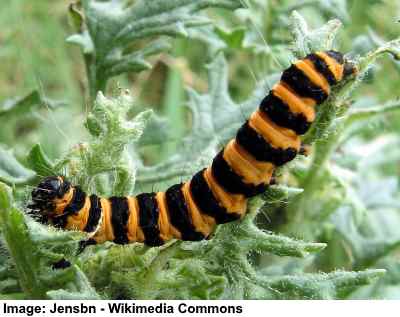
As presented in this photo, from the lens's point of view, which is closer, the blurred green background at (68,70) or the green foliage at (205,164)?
the green foliage at (205,164)

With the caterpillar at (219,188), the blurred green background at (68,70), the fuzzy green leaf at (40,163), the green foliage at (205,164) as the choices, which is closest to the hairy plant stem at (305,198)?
the green foliage at (205,164)

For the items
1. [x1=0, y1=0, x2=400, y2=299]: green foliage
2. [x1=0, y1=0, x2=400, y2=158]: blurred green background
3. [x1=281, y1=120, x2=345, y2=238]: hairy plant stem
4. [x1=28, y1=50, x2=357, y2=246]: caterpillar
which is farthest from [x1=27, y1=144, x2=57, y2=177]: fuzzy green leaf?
[x1=0, y1=0, x2=400, y2=158]: blurred green background

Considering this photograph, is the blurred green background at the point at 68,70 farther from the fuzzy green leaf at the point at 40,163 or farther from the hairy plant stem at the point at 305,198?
the fuzzy green leaf at the point at 40,163

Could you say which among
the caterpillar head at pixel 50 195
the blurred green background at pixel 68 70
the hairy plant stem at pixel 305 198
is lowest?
the blurred green background at pixel 68 70

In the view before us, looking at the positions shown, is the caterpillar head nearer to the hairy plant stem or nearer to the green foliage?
the green foliage

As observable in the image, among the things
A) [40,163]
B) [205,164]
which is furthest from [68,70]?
[40,163]

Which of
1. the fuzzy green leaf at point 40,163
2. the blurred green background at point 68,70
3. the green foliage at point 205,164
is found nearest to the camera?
the green foliage at point 205,164

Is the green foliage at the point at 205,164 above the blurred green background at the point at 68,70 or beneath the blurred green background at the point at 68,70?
above
